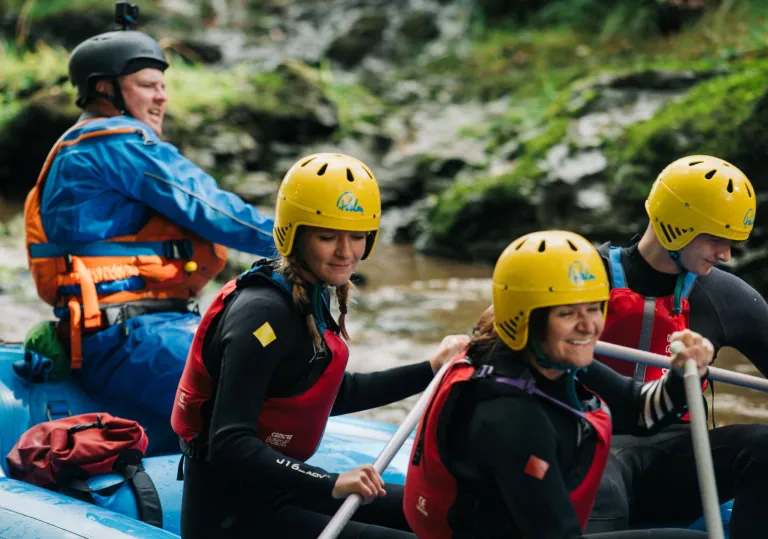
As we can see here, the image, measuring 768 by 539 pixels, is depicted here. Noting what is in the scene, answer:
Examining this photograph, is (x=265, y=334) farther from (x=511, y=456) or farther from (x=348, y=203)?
(x=511, y=456)

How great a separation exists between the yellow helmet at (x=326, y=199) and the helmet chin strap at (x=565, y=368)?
71 cm

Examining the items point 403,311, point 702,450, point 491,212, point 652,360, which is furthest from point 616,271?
point 491,212

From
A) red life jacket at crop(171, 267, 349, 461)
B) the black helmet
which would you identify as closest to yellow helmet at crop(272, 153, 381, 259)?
red life jacket at crop(171, 267, 349, 461)

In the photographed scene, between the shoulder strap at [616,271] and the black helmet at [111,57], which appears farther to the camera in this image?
the black helmet at [111,57]

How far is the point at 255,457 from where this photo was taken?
2637mm

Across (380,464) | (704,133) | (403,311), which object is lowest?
(403,311)

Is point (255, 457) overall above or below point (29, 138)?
below

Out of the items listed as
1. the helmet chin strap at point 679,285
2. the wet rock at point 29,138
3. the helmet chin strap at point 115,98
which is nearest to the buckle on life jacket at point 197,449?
the helmet chin strap at point 679,285

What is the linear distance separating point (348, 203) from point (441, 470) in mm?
857

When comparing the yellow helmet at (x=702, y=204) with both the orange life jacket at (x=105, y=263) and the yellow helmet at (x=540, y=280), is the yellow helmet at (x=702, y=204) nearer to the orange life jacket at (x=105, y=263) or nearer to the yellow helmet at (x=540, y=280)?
the yellow helmet at (x=540, y=280)

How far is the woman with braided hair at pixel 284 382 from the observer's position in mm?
2654

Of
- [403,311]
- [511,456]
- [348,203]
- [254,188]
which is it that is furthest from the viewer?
[254,188]

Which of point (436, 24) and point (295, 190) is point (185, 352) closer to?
point (295, 190)

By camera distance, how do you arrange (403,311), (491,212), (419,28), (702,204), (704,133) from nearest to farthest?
(702,204) → (403,311) → (704,133) → (491,212) → (419,28)
